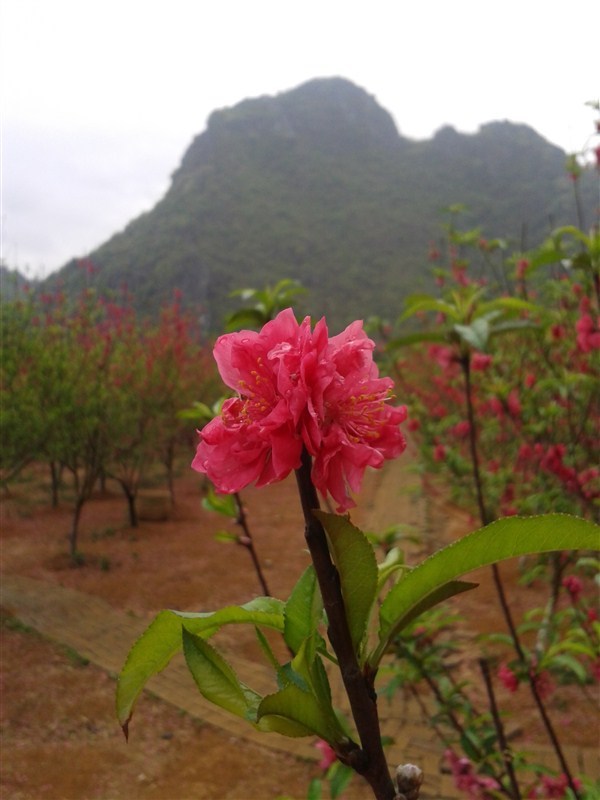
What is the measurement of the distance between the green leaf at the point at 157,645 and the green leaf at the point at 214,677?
0.13 ft

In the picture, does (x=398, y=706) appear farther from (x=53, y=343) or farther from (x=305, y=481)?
(x=53, y=343)

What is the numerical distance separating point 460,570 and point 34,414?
484 centimetres

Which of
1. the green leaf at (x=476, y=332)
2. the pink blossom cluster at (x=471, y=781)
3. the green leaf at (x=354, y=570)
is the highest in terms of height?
the green leaf at (x=476, y=332)

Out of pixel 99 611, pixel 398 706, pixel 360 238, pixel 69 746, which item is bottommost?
pixel 398 706

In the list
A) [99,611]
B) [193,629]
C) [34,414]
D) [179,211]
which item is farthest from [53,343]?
[179,211]

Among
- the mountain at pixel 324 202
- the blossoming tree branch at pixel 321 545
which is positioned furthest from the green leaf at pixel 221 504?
the mountain at pixel 324 202

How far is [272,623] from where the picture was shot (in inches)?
27.1

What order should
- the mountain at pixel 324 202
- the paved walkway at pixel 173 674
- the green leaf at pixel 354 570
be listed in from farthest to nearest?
1. the mountain at pixel 324 202
2. the paved walkway at pixel 173 674
3. the green leaf at pixel 354 570

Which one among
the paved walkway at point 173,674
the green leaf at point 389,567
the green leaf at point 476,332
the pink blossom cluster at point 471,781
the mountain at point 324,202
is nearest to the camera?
the green leaf at point 389,567

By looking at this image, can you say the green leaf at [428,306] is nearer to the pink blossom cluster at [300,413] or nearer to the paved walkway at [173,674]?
the pink blossom cluster at [300,413]

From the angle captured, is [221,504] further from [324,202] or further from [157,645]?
[324,202]

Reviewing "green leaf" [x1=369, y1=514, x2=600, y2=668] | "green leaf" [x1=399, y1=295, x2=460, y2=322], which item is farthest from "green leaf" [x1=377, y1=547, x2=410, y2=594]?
"green leaf" [x1=399, y1=295, x2=460, y2=322]

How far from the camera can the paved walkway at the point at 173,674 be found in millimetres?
2107

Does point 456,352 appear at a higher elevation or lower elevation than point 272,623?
higher
